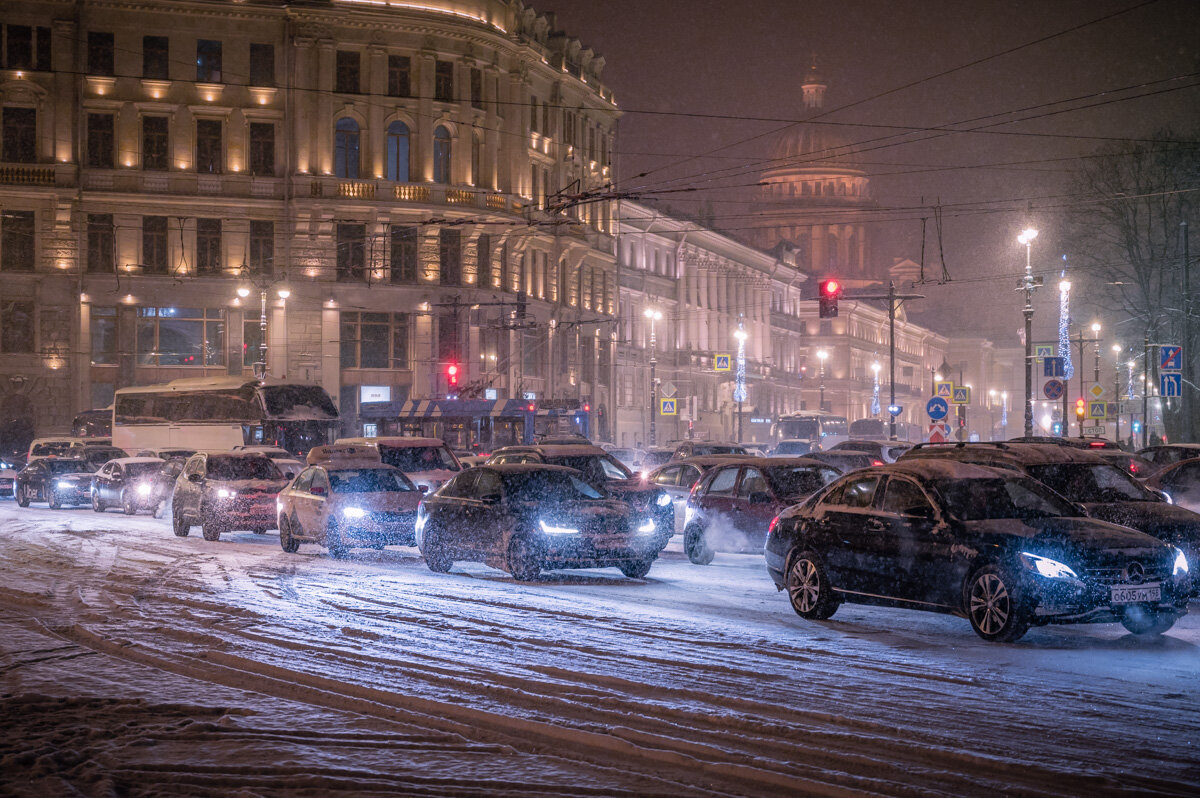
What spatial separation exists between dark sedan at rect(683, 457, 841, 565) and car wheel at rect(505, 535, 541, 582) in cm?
356

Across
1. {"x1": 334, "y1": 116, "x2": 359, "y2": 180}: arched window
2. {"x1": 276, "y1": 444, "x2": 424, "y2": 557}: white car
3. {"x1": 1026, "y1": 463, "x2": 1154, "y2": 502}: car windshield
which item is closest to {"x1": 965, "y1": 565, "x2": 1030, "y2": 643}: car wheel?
{"x1": 1026, "y1": 463, "x2": 1154, "y2": 502}: car windshield

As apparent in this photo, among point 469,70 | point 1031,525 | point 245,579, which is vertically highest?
point 469,70

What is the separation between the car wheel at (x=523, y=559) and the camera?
52.2 ft

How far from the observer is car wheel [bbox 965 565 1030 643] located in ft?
35.2

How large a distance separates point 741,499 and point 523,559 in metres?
3.95

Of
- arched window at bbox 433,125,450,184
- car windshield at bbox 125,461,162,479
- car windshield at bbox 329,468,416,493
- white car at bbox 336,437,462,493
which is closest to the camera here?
car windshield at bbox 329,468,416,493

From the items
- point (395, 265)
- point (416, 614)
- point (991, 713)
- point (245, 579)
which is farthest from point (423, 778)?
point (395, 265)

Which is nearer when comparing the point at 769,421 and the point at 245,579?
the point at 245,579

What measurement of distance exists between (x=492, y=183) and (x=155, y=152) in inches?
616

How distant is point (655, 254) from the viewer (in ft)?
286

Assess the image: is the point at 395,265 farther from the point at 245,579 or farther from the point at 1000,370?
the point at 1000,370

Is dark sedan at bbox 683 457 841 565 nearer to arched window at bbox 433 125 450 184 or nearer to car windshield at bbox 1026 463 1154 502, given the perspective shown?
car windshield at bbox 1026 463 1154 502

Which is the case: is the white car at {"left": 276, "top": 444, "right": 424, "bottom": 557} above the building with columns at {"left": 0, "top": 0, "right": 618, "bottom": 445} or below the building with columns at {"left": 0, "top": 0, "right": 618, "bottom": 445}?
below

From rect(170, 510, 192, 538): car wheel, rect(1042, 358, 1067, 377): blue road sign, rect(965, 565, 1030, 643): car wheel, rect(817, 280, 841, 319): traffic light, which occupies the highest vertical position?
rect(817, 280, 841, 319): traffic light
